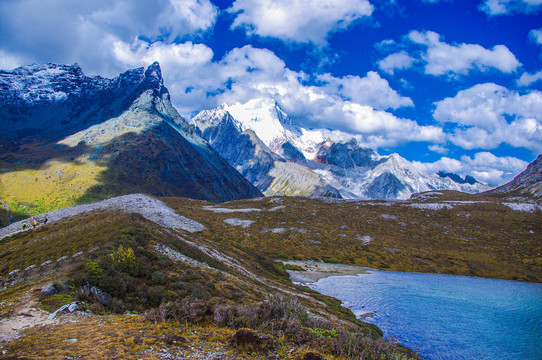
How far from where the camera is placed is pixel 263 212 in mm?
152625

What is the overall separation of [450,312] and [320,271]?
36.2m

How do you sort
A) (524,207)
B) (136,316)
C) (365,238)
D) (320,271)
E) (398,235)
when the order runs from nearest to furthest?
1. (136,316)
2. (320,271)
3. (365,238)
4. (398,235)
5. (524,207)

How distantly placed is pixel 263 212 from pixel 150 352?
142 meters

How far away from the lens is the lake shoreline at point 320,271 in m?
68.8

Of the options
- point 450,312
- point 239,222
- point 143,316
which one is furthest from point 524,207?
point 143,316

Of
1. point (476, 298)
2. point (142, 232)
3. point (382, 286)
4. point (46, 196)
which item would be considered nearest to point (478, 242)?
point (476, 298)

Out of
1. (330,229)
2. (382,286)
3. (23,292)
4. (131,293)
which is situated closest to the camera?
(23,292)

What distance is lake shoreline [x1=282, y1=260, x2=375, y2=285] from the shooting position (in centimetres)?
6876

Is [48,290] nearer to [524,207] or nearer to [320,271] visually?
[320,271]

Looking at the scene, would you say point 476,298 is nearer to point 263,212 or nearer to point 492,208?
point 263,212

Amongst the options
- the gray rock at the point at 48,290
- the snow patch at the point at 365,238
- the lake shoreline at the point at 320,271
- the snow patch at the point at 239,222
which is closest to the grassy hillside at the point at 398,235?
the snow patch at the point at 365,238

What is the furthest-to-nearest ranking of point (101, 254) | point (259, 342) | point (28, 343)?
point (101, 254), point (259, 342), point (28, 343)

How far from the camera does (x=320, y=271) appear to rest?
8088 cm

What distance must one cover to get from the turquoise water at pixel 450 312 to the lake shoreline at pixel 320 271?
3475mm
